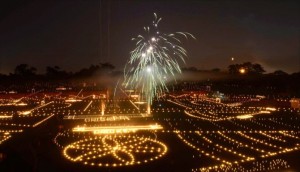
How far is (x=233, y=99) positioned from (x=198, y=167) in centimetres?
2964

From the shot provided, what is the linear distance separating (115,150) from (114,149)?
197 millimetres

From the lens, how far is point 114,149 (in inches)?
568

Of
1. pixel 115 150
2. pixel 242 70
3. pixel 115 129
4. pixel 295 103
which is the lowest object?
pixel 115 150

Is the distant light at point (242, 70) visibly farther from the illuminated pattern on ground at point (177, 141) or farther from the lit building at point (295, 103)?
the illuminated pattern on ground at point (177, 141)

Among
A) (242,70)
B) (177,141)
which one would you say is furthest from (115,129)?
(242,70)

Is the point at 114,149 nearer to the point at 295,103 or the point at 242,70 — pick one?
the point at 295,103

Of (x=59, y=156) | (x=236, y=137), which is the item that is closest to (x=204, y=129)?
(x=236, y=137)

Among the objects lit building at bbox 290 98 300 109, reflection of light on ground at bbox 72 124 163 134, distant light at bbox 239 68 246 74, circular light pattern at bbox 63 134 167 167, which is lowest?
circular light pattern at bbox 63 134 167 167

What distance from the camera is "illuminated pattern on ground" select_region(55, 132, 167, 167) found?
12852 millimetres

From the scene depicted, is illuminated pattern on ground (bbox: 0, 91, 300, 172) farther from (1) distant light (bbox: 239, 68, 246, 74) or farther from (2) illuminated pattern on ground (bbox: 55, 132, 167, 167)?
(1) distant light (bbox: 239, 68, 246, 74)

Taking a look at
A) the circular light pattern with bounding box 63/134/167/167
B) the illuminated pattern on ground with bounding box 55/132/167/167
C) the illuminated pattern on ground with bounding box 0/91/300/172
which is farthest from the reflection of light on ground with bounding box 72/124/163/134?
the circular light pattern with bounding box 63/134/167/167

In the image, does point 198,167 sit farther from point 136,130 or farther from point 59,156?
point 136,130

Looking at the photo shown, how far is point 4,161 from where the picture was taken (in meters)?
10.2

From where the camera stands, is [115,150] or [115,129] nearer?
[115,150]
